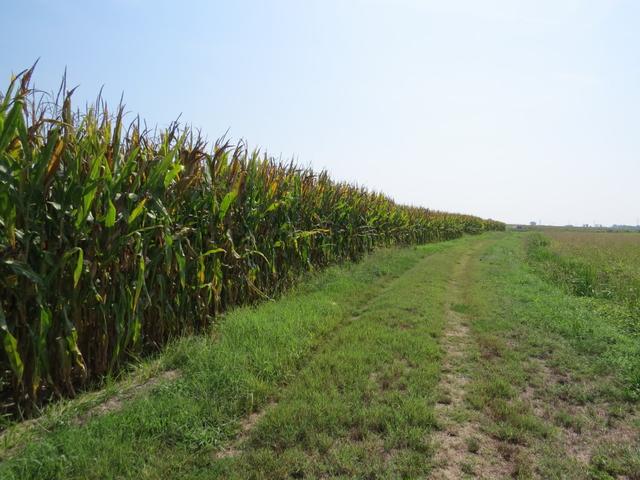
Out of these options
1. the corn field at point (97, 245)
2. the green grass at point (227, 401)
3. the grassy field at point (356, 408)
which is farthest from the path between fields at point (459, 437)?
the corn field at point (97, 245)

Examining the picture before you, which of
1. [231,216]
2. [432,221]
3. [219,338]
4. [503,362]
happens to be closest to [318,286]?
[231,216]

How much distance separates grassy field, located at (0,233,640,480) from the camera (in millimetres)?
2688

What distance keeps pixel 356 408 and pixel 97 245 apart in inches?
108

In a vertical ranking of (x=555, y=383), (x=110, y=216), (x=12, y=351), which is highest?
(x=110, y=216)

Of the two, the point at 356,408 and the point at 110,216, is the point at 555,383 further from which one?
the point at 110,216

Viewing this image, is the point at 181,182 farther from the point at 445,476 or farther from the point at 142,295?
the point at 445,476

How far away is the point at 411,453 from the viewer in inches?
110

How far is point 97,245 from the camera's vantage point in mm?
3551

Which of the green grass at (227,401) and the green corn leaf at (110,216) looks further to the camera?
the green corn leaf at (110,216)

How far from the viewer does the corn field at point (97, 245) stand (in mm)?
3043

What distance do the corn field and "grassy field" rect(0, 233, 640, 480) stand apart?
371 mm

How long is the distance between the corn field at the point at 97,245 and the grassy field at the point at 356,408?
14.6 inches

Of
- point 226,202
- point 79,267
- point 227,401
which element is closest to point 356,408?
point 227,401

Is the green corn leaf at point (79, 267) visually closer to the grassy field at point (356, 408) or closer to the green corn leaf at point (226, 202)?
the grassy field at point (356, 408)
